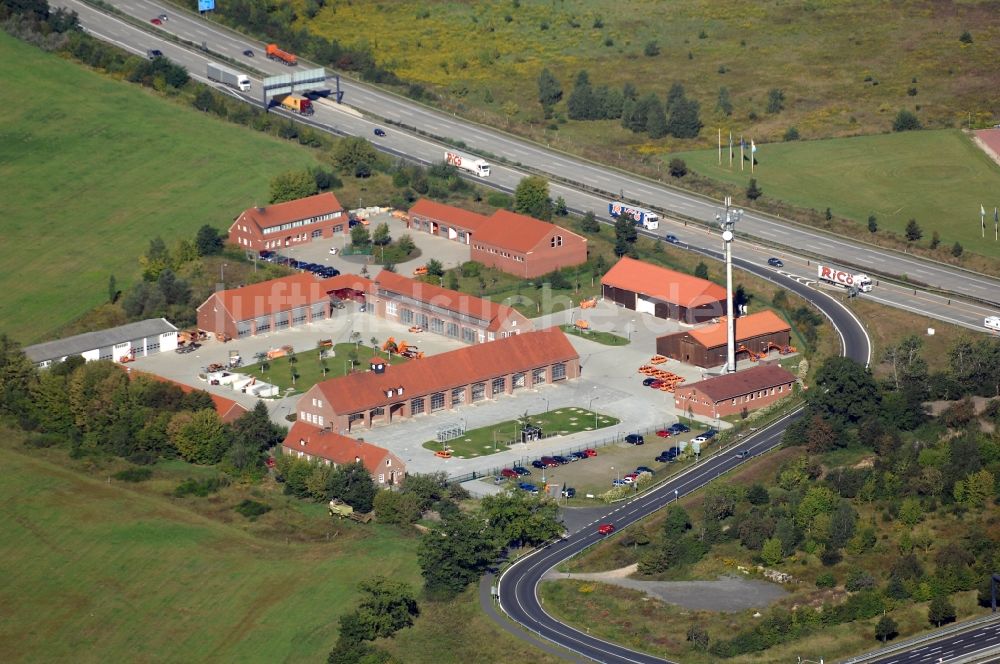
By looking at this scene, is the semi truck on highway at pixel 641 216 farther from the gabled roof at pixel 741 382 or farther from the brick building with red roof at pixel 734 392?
the brick building with red roof at pixel 734 392

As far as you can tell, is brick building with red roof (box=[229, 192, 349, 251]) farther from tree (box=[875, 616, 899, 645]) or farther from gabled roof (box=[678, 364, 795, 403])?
tree (box=[875, 616, 899, 645])

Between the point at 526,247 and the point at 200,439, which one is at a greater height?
the point at 526,247

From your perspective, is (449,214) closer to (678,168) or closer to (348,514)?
(678,168)

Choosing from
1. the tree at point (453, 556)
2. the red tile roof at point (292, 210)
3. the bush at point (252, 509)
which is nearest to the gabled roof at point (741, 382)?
the tree at point (453, 556)

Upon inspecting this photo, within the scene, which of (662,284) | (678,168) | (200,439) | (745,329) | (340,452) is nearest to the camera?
(340,452)

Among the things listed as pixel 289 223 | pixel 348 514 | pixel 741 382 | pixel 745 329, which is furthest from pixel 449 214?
pixel 348 514

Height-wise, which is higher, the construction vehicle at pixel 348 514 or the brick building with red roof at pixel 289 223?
the brick building with red roof at pixel 289 223
